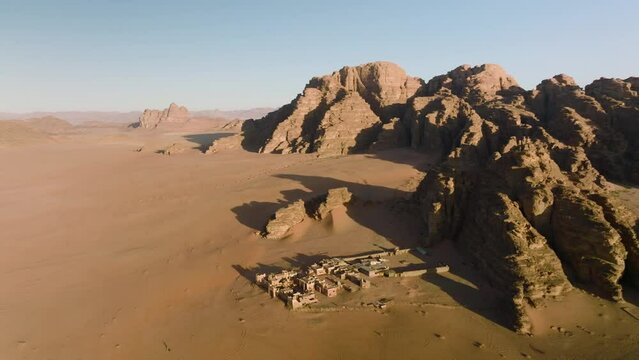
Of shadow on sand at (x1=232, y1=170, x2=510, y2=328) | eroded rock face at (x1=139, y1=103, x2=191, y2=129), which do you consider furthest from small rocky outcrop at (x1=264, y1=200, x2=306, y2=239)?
eroded rock face at (x1=139, y1=103, x2=191, y2=129)

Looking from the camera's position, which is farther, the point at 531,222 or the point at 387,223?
the point at 387,223

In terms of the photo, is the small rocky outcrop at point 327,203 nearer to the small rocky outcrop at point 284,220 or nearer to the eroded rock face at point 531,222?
the small rocky outcrop at point 284,220

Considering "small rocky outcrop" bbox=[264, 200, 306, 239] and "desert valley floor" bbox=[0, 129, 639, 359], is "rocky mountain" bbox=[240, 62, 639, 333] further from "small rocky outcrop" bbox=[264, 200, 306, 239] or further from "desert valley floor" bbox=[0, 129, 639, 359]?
"small rocky outcrop" bbox=[264, 200, 306, 239]

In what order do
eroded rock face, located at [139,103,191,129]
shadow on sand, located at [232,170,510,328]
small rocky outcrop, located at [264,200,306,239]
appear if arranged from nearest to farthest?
shadow on sand, located at [232,170,510,328] → small rocky outcrop, located at [264,200,306,239] → eroded rock face, located at [139,103,191,129]

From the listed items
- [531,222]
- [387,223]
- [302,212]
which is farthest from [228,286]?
[531,222]

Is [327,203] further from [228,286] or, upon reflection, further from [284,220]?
[228,286]

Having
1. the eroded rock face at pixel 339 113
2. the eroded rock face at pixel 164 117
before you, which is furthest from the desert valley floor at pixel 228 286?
the eroded rock face at pixel 164 117

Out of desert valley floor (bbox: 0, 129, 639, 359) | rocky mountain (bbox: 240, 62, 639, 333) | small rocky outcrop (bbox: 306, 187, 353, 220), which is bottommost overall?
desert valley floor (bbox: 0, 129, 639, 359)

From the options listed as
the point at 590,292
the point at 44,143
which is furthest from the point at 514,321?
the point at 44,143
